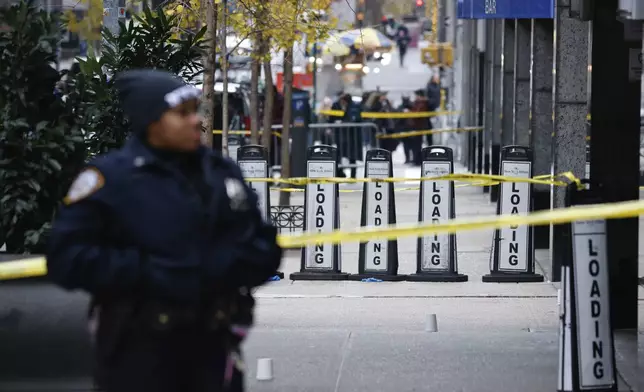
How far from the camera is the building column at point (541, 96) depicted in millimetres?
15766

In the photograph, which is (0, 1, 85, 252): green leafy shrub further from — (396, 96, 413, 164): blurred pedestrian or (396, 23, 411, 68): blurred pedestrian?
(396, 23, 411, 68): blurred pedestrian

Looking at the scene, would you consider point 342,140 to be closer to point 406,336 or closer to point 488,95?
point 488,95

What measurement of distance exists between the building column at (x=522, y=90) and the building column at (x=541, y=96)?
2.42 metres

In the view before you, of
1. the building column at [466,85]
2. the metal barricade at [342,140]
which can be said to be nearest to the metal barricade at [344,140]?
the metal barricade at [342,140]

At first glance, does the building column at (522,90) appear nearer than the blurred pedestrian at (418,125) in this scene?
Yes

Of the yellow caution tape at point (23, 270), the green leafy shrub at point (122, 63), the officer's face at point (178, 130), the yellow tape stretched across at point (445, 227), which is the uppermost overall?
the green leafy shrub at point (122, 63)

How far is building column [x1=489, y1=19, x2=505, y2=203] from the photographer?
21844 millimetres

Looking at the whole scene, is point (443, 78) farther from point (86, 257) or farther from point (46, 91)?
point (86, 257)

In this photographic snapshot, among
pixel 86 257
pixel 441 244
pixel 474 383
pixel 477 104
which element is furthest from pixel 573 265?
pixel 477 104

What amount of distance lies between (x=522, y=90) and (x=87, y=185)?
14393mm

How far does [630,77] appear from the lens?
9.88 m

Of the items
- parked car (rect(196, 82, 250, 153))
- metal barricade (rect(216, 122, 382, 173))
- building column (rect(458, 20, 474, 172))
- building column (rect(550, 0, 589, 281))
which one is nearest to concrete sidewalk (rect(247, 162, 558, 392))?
building column (rect(550, 0, 589, 281))

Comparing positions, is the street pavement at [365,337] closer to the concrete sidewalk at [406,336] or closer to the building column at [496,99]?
the concrete sidewalk at [406,336]

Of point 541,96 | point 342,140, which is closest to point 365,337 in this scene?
point 541,96
